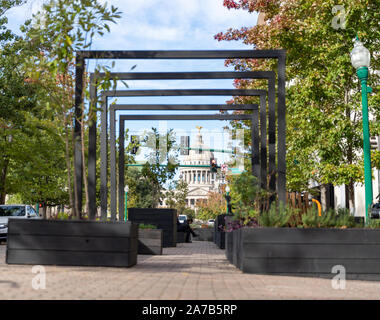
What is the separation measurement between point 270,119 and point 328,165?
6.32 meters

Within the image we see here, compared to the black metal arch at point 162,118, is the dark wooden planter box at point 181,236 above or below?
below

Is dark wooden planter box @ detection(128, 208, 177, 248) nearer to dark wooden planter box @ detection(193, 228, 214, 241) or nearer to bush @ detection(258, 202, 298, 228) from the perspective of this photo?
bush @ detection(258, 202, 298, 228)

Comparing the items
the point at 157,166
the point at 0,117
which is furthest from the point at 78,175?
the point at 0,117

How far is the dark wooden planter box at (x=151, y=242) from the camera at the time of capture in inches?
551

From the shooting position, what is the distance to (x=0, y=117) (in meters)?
26.6

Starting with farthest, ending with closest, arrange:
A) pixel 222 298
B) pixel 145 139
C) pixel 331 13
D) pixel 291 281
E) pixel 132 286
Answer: pixel 145 139, pixel 331 13, pixel 291 281, pixel 132 286, pixel 222 298

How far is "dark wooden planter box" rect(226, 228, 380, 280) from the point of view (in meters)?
7.97

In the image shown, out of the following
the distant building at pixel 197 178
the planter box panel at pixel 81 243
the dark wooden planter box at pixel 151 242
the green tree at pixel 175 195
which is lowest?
the dark wooden planter box at pixel 151 242

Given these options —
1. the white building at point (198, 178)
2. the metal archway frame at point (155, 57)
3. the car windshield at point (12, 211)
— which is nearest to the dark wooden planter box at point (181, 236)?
the car windshield at point (12, 211)

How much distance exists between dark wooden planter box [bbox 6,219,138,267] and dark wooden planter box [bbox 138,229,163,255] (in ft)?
17.9

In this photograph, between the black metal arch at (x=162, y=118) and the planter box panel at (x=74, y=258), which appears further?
the black metal arch at (x=162, y=118)

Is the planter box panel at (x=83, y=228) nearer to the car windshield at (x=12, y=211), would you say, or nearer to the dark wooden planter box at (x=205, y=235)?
the car windshield at (x=12, y=211)

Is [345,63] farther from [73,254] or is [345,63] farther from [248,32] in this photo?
[73,254]

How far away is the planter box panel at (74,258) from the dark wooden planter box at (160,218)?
944 cm
